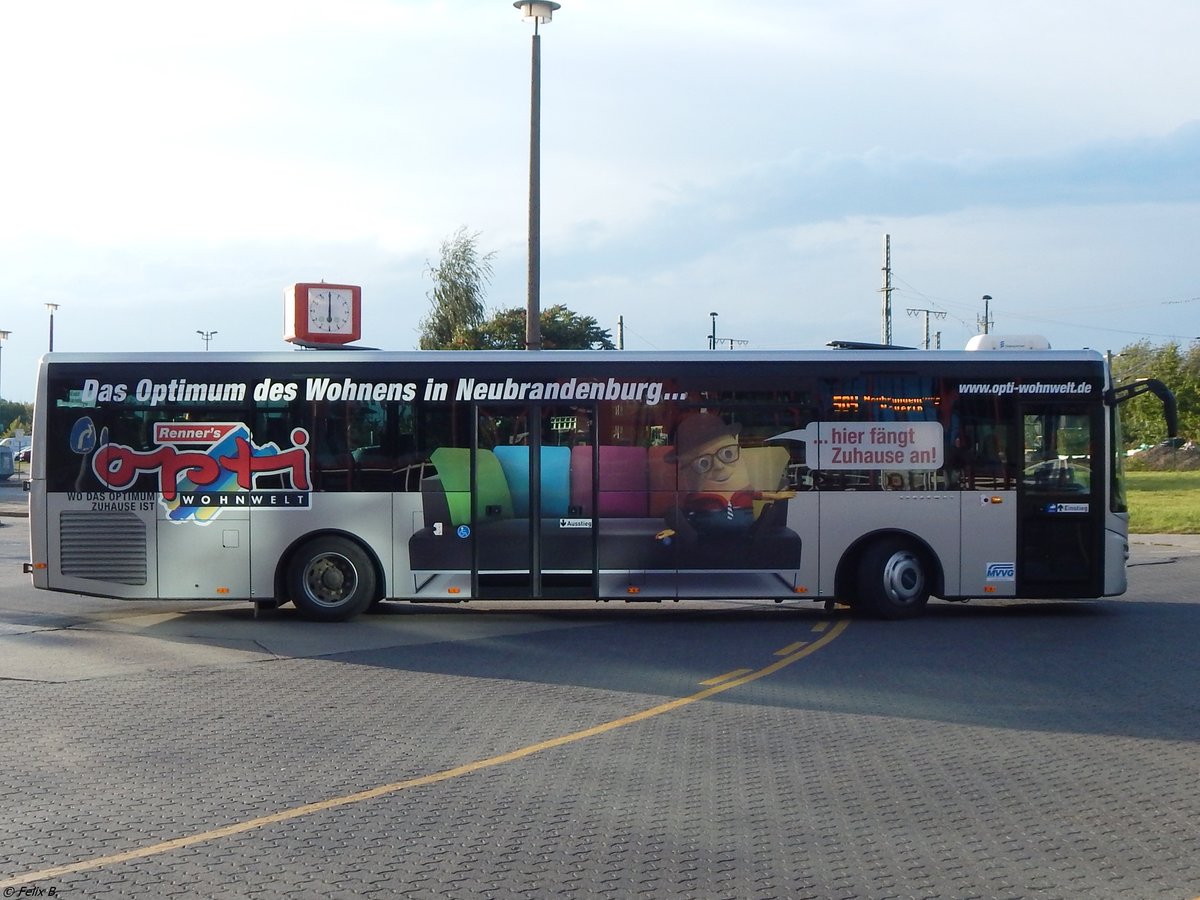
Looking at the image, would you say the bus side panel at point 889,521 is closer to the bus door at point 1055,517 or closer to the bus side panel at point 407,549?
the bus door at point 1055,517

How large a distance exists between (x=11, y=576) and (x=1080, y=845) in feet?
52.8

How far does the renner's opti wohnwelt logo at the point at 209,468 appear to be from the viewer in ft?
44.7

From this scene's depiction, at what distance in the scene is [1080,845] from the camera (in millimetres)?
5883

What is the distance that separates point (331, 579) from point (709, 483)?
4235 mm

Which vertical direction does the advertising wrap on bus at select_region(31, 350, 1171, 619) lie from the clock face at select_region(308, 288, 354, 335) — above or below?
below

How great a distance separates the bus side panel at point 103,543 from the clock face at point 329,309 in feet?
50.1

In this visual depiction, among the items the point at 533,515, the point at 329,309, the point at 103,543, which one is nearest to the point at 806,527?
the point at 533,515

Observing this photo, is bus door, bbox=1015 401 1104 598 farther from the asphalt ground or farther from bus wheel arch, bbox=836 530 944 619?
bus wheel arch, bbox=836 530 944 619

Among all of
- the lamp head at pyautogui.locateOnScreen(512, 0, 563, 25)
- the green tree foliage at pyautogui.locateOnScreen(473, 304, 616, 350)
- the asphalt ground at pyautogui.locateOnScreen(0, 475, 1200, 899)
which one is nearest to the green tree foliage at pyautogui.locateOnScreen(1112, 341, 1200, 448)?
the green tree foliage at pyautogui.locateOnScreen(473, 304, 616, 350)

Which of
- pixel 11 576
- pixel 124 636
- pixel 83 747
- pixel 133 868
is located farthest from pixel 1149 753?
pixel 11 576

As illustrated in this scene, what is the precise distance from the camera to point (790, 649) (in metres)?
12.0

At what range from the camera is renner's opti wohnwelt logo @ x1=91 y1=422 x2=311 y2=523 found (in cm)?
1361

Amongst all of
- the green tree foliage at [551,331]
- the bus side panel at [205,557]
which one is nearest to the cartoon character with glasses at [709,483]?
the bus side panel at [205,557]

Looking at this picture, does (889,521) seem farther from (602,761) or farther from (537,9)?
(537,9)
